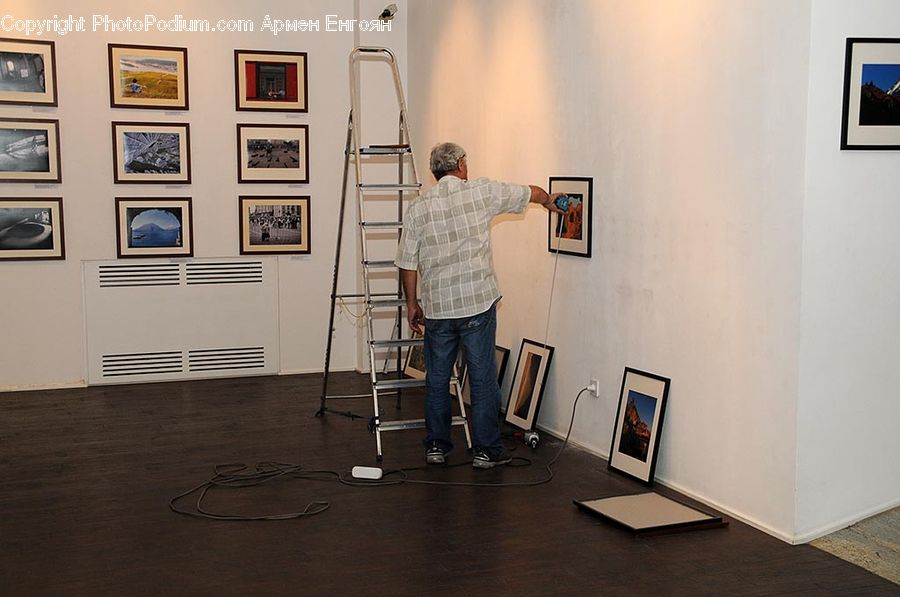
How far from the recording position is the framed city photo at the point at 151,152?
776 centimetres

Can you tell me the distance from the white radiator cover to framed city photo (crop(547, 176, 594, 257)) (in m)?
3.02

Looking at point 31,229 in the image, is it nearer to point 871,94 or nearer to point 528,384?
point 528,384

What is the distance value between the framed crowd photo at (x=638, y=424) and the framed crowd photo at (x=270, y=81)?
161 inches

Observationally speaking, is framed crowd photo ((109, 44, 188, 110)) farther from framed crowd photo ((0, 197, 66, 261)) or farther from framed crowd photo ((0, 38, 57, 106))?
framed crowd photo ((0, 197, 66, 261))

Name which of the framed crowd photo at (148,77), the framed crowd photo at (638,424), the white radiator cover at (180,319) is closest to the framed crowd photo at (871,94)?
the framed crowd photo at (638,424)

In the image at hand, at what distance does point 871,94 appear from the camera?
4.18 metres

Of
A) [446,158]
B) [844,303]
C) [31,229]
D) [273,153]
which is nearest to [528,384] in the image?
[446,158]

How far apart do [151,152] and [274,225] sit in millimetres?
1109

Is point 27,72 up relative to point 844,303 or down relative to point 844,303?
up

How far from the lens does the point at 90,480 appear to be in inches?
207

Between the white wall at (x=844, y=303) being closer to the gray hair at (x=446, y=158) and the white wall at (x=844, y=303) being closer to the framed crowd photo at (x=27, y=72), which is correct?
the gray hair at (x=446, y=158)

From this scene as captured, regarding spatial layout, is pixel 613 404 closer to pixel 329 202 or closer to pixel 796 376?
pixel 796 376

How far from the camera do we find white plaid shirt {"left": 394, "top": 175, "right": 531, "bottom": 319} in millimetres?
5398

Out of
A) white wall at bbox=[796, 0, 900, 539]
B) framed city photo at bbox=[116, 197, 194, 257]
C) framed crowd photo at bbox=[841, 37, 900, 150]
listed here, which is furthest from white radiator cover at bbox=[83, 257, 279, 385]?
framed crowd photo at bbox=[841, 37, 900, 150]
